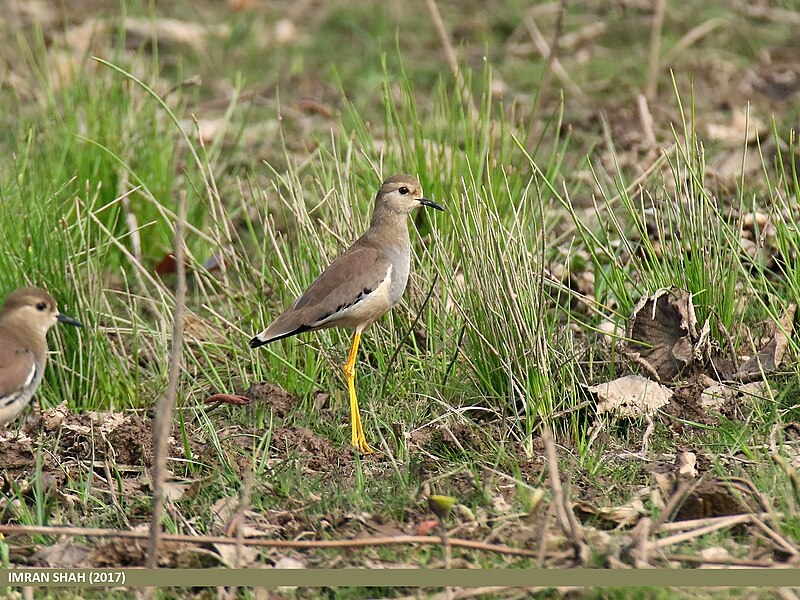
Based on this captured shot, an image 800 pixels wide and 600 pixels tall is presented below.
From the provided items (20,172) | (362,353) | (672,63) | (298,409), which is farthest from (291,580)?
(672,63)

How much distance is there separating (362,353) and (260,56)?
4.85 meters

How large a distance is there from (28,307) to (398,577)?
199 cm

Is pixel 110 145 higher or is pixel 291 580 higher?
pixel 110 145

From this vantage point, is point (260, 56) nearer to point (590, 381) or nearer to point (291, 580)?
point (590, 381)

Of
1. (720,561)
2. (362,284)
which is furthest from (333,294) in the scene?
(720,561)

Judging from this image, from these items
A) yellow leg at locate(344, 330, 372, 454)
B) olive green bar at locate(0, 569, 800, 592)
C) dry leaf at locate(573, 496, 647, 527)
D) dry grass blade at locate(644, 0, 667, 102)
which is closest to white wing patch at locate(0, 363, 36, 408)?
olive green bar at locate(0, 569, 800, 592)

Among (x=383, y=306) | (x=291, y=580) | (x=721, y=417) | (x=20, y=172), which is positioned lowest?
(x=291, y=580)

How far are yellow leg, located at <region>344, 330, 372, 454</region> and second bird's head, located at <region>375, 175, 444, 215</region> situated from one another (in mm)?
572

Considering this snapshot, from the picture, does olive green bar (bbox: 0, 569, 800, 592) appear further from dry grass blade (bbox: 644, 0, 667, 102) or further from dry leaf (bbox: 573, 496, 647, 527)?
dry grass blade (bbox: 644, 0, 667, 102)

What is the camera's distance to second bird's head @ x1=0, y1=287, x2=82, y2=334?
474 centimetres

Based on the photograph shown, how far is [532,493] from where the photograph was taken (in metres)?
4.08

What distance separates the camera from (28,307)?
475 centimetres

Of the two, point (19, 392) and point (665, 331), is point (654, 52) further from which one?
point (19, 392)

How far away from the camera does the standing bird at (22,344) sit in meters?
4.45
